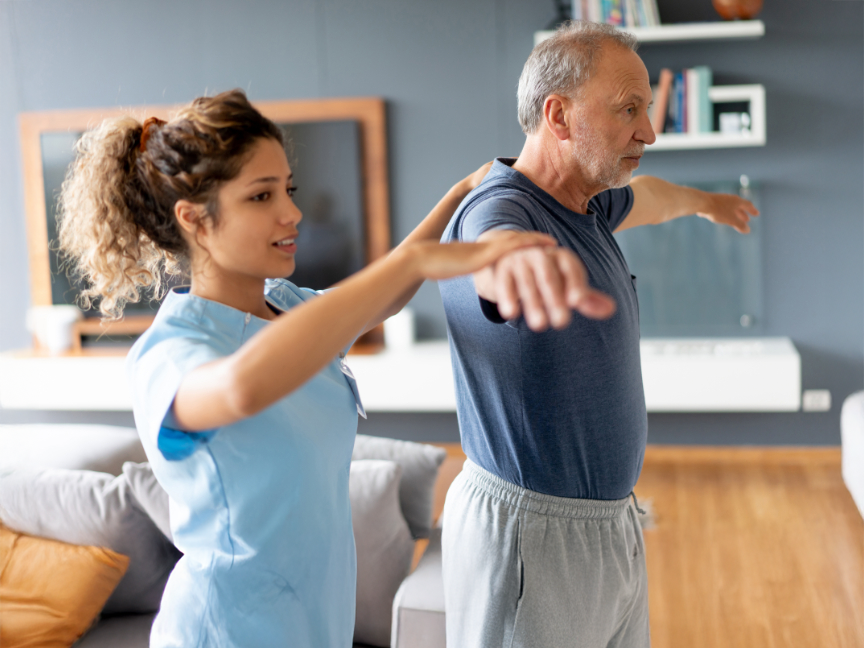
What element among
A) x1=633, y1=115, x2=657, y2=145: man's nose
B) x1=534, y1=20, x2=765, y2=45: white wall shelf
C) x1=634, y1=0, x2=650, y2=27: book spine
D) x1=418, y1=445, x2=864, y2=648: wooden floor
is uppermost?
x1=634, y1=0, x2=650, y2=27: book spine

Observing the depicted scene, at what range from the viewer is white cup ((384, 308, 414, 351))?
4.17 meters

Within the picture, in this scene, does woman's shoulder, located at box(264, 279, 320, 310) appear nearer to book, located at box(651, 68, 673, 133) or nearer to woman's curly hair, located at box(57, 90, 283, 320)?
woman's curly hair, located at box(57, 90, 283, 320)

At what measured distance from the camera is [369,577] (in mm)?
1877

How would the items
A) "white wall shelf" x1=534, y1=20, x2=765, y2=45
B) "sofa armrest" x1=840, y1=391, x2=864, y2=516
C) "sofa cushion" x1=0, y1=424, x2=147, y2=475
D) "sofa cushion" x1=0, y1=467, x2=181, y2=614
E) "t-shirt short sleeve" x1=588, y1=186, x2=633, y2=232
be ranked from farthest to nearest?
"white wall shelf" x1=534, y1=20, x2=765, y2=45
"sofa armrest" x1=840, y1=391, x2=864, y2=516
"sofa cushion" x1=0, y1=424, x2=147, y2=475
"sofa cushion" x1=0, y1=467, x2=181, y2=614
"t-shirt short sleeve" x1=588, y1=186, x2=633, y2=232

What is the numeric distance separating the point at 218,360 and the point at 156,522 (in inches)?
51.3

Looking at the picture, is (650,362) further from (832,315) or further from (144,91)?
(144,91)

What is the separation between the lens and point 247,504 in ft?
3.14

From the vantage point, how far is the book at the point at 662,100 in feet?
12.5

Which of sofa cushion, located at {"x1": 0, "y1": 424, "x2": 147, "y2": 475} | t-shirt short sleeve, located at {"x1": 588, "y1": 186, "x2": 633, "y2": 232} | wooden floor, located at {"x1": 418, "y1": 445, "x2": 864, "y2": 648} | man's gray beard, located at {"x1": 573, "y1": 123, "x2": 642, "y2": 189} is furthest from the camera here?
wooden floor, located at {"x1": 418, "y1": 445, "x2": 864, "y2": 648}

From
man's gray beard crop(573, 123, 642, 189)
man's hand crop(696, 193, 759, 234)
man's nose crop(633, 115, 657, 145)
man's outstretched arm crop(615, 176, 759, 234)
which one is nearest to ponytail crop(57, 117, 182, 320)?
man's gray beard crop(573, 123, 642, 189)

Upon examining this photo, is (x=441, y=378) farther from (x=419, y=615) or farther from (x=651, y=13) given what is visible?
(x=419, y=615)

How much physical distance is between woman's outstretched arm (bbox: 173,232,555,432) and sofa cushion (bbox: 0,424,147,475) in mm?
1667

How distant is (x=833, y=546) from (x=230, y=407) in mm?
2994

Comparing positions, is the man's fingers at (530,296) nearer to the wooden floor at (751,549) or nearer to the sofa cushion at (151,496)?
the sofa cushion at (151,496)
